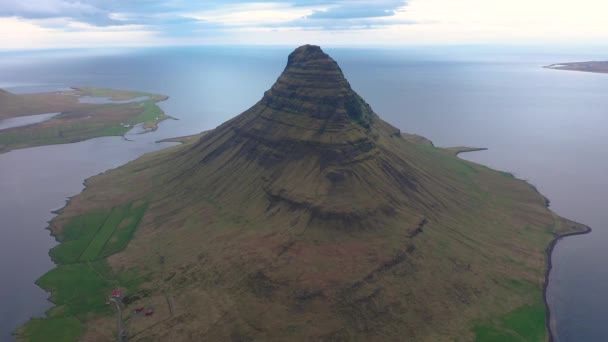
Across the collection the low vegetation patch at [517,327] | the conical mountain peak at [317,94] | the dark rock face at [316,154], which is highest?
the conical mountain peak at [317,94]

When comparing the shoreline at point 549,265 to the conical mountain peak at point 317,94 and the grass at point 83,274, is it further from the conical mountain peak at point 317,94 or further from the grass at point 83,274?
the grass at point 83,274

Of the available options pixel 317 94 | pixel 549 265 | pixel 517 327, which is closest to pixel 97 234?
pixel 317 94

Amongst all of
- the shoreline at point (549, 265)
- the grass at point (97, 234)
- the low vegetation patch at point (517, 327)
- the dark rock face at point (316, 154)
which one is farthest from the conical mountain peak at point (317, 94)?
the low vegetation patch at point (517, 327)

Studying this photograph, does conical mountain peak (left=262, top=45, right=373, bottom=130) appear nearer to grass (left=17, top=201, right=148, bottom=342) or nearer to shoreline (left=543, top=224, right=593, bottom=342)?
grass (left=17, top=201, right=148, bottom=342)

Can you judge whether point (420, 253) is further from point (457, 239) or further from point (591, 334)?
point (591, 334)

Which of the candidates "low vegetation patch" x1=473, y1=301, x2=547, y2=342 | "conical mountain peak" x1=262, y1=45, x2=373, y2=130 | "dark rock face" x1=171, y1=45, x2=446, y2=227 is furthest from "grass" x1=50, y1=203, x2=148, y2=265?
"low vegetation patch" x1=473, y1=301, x2=547, y2=342

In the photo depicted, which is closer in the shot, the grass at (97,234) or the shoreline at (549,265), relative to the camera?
the shoreline at (549,265)

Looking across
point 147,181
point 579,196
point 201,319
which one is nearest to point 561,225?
point 579,196

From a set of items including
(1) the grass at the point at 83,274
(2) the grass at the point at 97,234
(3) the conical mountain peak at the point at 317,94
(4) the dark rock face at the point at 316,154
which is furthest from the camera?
(3) the conical mountain peak at the point at 317,94
